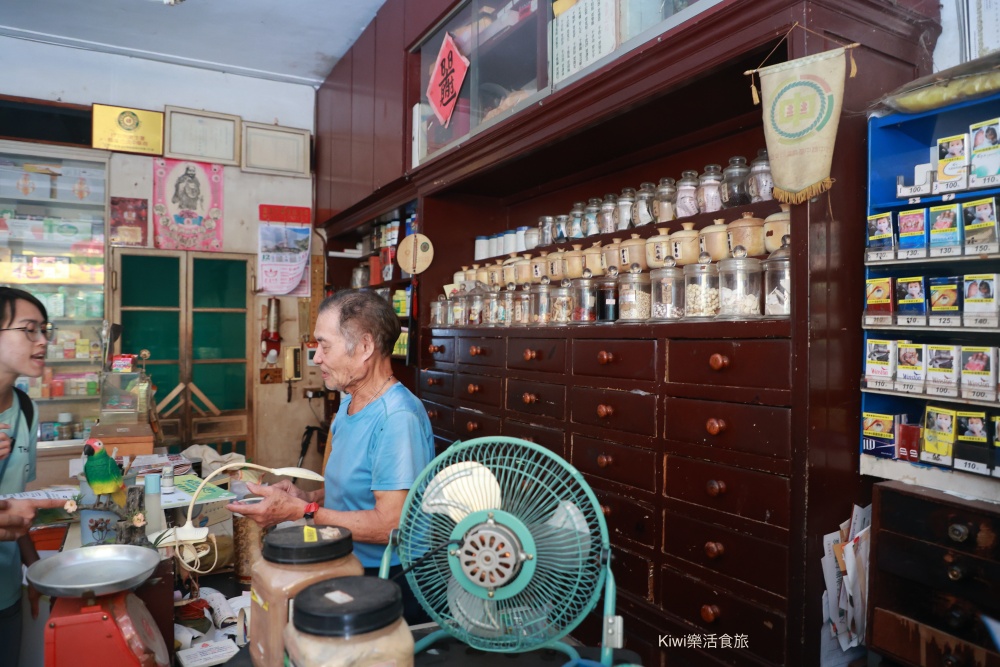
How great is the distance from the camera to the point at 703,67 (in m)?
1.81

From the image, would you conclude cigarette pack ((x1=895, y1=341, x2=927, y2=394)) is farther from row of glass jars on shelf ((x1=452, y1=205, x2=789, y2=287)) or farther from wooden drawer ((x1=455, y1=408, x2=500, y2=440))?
wooden drawer ((x1=455, y1=408, x2=500, y2=440))

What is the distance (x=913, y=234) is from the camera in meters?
1.60

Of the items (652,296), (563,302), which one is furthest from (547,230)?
(652,296)

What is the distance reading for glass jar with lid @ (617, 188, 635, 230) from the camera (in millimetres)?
2523

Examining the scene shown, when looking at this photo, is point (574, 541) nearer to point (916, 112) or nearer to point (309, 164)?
point (916, 112)

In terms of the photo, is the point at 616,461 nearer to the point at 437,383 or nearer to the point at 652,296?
the point at 652,296

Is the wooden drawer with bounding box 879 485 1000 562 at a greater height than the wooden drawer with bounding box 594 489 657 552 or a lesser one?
greater

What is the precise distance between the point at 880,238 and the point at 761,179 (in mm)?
460

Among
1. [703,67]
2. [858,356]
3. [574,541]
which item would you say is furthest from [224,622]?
[703,67]

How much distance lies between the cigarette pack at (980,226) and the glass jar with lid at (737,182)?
2.18ft

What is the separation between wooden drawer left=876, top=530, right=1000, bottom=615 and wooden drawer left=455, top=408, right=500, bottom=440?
1.57 m

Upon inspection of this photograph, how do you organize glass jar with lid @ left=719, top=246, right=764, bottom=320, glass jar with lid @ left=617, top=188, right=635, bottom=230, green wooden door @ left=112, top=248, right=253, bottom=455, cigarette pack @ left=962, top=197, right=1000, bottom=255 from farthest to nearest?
green wooden door @ left=112, top=248, right=253, bottom=455, glass jar with lid @ left=617, top=188, right=635, bottom=230, glass jar with lid @ left=719, top=246, right=764, bottom=320, cigarette pack @ left=962, top=197, right=1000, bottom=255

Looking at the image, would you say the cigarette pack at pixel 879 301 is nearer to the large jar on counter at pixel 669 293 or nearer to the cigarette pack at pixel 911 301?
the cigarette pack at pixel 911 301

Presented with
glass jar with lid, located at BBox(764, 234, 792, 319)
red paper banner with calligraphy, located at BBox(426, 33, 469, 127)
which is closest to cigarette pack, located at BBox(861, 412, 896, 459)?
glass jar with lid, located at BBox(764, 234, 792, 319)
